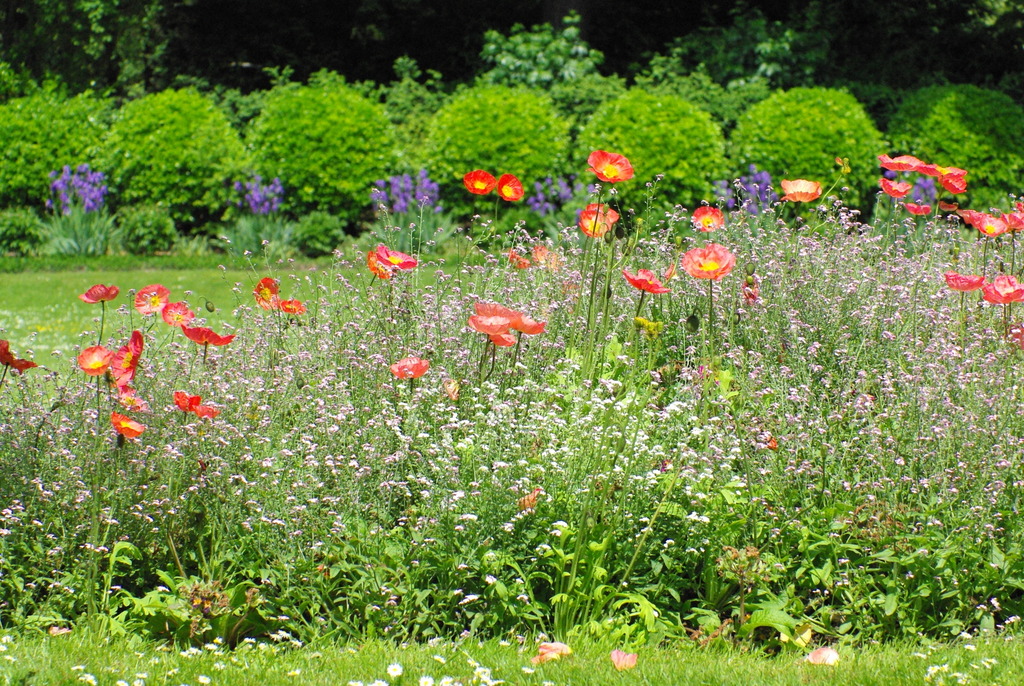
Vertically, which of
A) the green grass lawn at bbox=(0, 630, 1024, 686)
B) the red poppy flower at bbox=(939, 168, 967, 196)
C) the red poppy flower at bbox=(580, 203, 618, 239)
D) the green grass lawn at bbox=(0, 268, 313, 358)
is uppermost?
the red poppy flower at bbox=(939, 168, 967, 196)

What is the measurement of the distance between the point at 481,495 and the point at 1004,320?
7.16ft

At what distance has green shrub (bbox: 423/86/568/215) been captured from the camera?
33.9 ft

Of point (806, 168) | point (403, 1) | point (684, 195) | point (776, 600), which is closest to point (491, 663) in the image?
point (776, 600)

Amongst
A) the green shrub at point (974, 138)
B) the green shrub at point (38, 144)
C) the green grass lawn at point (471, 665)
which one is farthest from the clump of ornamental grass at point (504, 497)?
the green shrub at point (38, 144)

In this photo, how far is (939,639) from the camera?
283 cm

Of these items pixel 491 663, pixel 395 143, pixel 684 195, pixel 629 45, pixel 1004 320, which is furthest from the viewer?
pixel 629 45

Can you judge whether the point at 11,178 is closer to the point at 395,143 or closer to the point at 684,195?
the point at 395,143

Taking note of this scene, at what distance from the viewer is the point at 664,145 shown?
10102 mm

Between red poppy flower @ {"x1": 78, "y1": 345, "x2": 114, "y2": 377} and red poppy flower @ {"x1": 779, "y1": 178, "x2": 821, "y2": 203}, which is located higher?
red poppy flower @ {"x1": 779, "y1": 178, "x2": 821, "y2": 203}

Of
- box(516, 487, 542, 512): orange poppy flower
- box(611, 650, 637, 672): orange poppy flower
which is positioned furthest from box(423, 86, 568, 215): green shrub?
box(611, 650, 637, 672): orange poppy flower

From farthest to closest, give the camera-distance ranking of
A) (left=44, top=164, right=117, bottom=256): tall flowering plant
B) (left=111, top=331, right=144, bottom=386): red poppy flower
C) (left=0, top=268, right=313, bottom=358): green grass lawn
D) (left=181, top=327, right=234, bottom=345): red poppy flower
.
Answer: (left=44, top=164, right=117, bottom=256): tall flowering plant < (left=0, top=268, right=313, bottom=358): green grass lawn < (left=181, top=327, right=234, bottom=345): red poppy flower < (left=111, top=331, right=144, bottom=386): red poppy flower

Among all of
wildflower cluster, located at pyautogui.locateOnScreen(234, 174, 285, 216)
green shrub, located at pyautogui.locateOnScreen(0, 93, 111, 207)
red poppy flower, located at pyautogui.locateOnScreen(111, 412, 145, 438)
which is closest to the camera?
red poppy flower, located at pyautogui.locateOnScreen(111, 412, 145, 438)

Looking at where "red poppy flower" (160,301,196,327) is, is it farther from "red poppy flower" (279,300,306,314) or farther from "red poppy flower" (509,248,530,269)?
"red poppy flower" (509,248,530,269)

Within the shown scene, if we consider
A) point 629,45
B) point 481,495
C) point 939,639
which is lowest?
point 939,639
